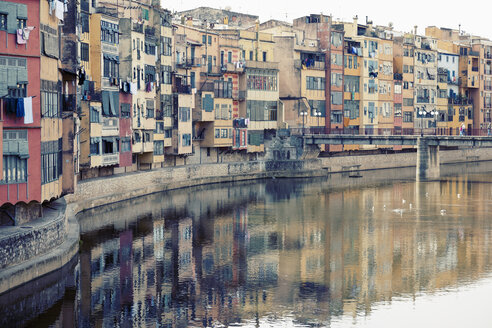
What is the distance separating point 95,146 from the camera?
2549 inches

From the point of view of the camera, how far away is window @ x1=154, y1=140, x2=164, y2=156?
256ft

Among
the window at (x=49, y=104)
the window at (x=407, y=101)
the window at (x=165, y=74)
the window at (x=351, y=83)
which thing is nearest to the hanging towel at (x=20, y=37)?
the window at (x=49, y=104)

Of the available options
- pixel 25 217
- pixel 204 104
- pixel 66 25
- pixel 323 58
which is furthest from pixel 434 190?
pixel 25 217

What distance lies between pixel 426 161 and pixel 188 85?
2795 cm

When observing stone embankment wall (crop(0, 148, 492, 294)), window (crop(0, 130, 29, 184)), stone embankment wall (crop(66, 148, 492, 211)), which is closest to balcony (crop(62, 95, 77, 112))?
stone embankment wall (crop(0, 148, 492, 294))

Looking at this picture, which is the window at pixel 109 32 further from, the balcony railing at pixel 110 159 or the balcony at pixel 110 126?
the balcony railing at pixel 110 159

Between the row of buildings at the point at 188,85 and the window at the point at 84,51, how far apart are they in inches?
6.7

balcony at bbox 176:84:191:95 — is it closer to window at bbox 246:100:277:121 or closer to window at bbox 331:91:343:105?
window at bbox 246:100:277:121

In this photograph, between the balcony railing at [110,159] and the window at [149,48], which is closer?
the balcony railing at [110,159]

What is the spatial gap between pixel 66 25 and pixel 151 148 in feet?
85.5

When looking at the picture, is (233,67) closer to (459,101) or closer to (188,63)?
(188,63)

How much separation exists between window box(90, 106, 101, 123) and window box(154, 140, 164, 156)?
1301 cm

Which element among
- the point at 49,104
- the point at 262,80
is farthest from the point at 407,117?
the point at 49,104

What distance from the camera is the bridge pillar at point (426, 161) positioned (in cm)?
A: 9488
